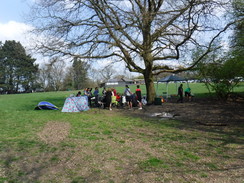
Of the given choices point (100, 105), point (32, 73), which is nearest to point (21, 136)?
point (100, 105)

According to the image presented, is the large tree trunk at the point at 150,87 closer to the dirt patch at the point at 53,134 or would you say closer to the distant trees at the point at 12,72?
the dirt patch at the point at 53,134

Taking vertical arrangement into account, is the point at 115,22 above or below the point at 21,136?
above

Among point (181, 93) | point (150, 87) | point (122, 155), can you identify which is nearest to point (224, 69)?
point (181, 93)

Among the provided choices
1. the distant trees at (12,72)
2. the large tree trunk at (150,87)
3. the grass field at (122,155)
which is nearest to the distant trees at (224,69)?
the large tree trunk at (150,87)

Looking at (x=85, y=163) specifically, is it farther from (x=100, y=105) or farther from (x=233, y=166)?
(x=100, y=105)

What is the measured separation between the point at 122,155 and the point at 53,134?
3.44 metres

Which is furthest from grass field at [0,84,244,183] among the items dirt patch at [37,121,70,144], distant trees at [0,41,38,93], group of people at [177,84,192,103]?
distant trees at [0,41,38,93]

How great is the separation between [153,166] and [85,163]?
5.06 feet

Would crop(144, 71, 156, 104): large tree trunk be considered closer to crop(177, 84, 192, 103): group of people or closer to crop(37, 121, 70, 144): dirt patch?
crop(177, 84, 192, 103): group of people

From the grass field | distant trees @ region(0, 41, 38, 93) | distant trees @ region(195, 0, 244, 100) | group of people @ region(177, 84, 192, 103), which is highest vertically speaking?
distant trees @ region(0, 41, 38, 93)

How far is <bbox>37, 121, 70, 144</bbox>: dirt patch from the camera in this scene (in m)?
6.92

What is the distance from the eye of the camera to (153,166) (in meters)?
4.53

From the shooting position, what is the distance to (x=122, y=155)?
17.4ft

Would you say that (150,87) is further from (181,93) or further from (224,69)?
(224,69)
